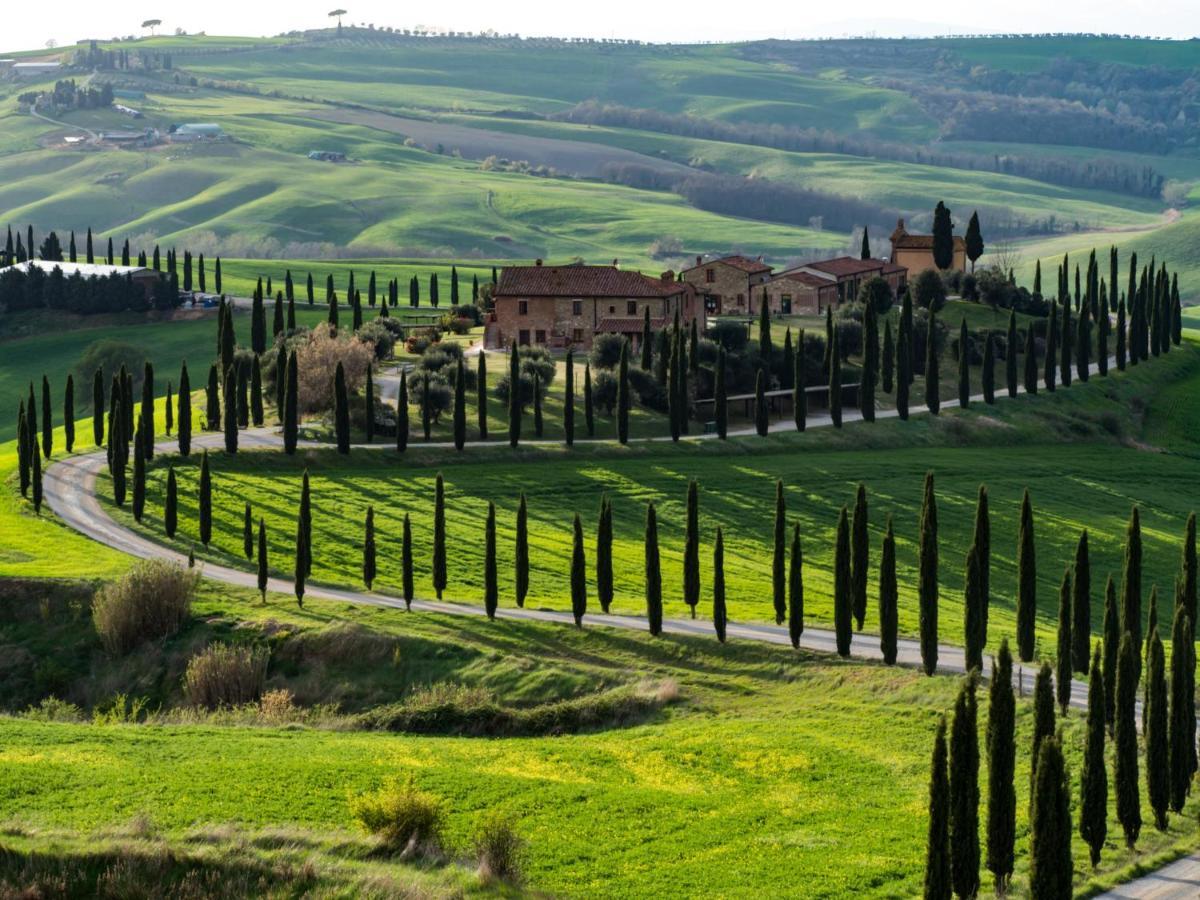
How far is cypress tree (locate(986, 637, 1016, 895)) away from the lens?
4450 cm

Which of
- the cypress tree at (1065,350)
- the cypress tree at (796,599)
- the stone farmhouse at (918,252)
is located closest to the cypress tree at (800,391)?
the cypress tree at (1065,350)

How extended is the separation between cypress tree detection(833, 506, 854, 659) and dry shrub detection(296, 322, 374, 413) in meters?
55.1

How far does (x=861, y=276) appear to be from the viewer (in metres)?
170

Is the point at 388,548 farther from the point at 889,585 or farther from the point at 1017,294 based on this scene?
the point at 1017,294

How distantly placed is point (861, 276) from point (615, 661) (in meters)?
106

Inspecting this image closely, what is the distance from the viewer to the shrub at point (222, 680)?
6781 centimetres

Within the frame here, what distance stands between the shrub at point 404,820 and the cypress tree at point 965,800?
12.5m

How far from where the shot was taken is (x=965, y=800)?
43.2 metres

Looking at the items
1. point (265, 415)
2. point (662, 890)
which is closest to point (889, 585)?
point (662, 890)

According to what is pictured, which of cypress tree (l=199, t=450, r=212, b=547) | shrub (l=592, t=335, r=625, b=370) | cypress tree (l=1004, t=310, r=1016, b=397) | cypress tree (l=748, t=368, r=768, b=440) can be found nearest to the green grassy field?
cypress tree (l=199, t=450, r=212, b=547)

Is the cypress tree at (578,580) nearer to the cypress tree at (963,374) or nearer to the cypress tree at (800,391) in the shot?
the cypress tree at (800,391)

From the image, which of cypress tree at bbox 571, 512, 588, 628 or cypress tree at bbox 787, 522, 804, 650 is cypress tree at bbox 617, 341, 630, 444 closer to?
cypress tree at bbox 571, 512, 588, 628

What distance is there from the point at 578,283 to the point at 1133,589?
90.7 m

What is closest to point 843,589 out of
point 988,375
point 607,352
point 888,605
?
point 888,605
